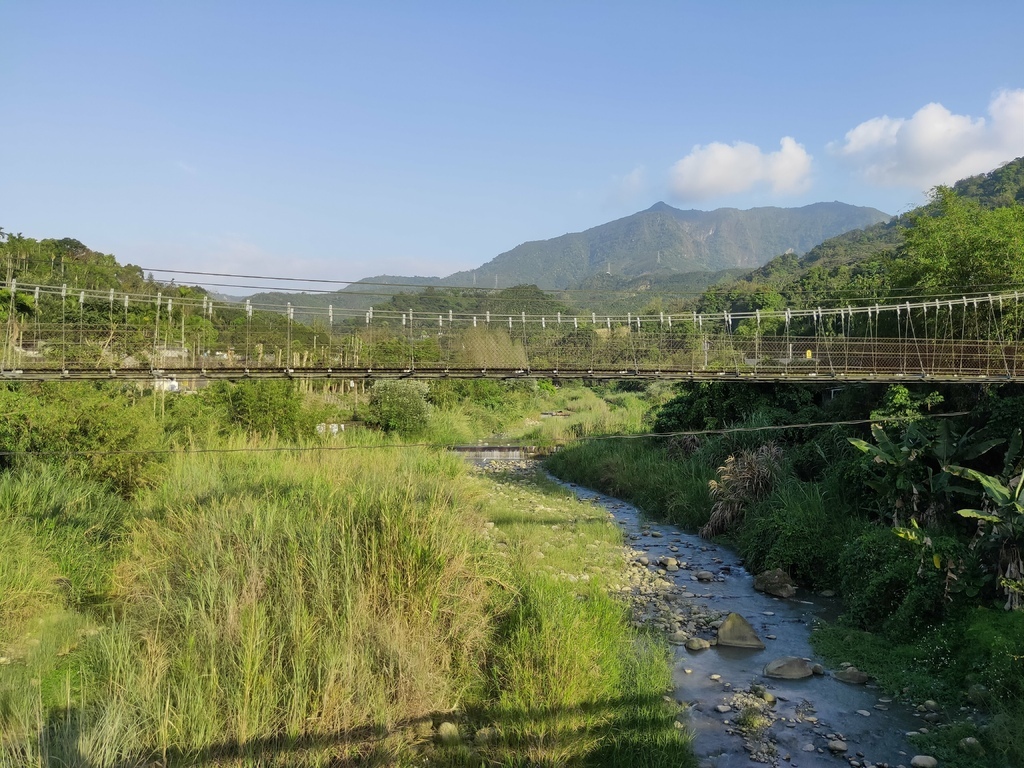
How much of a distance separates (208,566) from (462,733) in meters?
2.58

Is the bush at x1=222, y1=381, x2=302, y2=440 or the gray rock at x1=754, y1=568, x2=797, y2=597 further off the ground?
the bush at x1=222, y1=381, x2=302, y2=440

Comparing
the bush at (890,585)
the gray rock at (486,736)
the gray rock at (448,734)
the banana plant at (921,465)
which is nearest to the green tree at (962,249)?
the banana plant at (921,465)

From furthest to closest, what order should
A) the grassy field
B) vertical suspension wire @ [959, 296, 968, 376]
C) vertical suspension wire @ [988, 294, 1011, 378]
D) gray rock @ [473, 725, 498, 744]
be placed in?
vertical suspension wire @ [959, 296, 968, 376]
vertical suspension wire @ [988, 294, 1011, 378]
gray rock @ [473, 725, 498, 744]
the grassy field

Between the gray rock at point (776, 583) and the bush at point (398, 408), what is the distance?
1281cm

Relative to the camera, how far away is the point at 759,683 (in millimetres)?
6480

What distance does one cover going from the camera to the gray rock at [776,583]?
898 cm

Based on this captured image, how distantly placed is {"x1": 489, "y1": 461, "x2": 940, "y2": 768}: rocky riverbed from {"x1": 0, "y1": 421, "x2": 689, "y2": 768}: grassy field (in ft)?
1.91

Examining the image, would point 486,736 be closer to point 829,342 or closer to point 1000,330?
point 829,342

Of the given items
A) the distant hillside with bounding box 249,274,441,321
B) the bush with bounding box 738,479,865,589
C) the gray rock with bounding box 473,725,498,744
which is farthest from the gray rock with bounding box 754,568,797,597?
the distant hillside with bounding box 249,274,441,321

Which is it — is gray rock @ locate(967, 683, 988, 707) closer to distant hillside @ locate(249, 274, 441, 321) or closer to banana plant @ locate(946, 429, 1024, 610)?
banana plant @ locate(946, 429, 1024, 610)

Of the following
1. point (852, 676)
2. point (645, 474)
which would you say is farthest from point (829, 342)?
point (852, 676)

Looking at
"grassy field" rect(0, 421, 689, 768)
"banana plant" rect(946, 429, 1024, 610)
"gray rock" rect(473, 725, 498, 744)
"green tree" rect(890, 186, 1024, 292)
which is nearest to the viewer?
"grassy field" rect(0, 421, 689, 768)

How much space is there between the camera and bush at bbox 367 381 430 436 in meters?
20.2

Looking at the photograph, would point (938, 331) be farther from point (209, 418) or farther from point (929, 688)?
point (209, 418)
